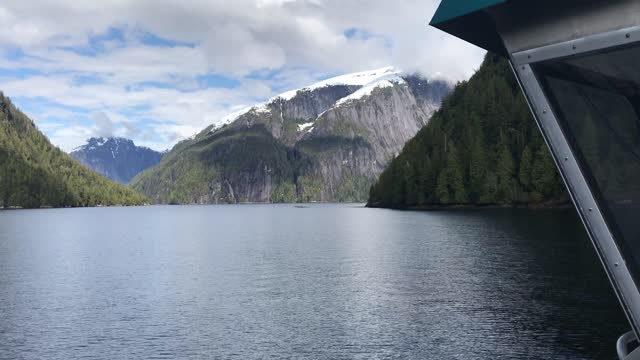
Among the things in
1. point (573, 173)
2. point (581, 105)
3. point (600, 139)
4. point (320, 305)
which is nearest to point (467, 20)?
point (581, 105)

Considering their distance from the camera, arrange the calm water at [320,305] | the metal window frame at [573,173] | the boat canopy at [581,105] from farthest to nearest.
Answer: the calm water at [320,305] < the metal window frame at [573,173] < the boat canopy at [581,105]

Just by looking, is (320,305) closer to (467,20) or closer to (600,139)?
(600,139)

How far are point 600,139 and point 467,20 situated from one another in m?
2.97

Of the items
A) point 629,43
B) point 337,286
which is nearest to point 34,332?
point 337,286

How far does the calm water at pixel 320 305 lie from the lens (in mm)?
30094

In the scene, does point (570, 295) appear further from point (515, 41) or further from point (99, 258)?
point (99, 258)

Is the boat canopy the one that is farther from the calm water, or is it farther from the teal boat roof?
the calm water

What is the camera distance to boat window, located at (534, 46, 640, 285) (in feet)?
29.5

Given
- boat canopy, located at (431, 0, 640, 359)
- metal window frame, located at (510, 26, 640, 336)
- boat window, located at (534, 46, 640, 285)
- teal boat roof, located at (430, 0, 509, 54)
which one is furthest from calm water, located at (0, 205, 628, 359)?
teal boat roof, located at (430, 0, 509, 54)

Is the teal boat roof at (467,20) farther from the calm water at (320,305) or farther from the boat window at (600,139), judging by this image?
the calm water at (320,305)

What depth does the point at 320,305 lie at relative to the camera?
4156 cm

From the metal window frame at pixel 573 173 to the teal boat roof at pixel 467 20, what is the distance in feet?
2.35

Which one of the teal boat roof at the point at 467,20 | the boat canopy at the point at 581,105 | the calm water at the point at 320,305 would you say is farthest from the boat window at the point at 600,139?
the calm water at the point at 320,305

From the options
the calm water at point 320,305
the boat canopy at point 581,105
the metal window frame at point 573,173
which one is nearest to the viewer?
the boat canopy at point 581,105
